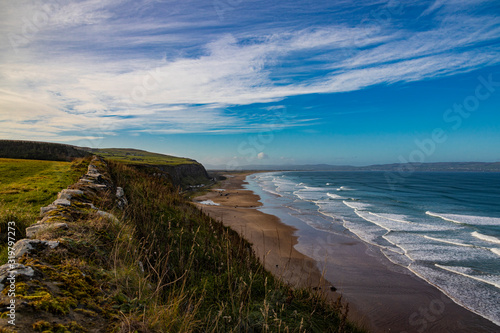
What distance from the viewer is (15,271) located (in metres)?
2.00

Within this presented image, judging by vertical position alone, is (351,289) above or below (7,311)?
below

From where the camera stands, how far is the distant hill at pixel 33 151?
1513 cm

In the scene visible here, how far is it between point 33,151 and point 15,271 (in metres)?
19.4

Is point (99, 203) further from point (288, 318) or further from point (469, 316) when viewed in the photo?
point (469, 316)

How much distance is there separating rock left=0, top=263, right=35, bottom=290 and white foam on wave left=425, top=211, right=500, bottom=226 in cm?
2934

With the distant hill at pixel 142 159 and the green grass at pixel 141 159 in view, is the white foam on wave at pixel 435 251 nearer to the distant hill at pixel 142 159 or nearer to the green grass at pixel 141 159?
the green grass at pixel 141 159

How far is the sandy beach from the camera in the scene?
8.44 m

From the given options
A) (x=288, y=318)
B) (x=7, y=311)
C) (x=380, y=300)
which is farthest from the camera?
(x=380, y=300)

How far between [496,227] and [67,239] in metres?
29.4

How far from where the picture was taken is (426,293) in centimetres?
1042

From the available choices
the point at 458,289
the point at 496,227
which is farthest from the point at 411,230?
the point at 458,289

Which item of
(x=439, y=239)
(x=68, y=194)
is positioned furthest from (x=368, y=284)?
(x=68, y=194)

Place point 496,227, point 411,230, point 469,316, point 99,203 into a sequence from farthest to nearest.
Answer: point 496,227
point 411,230
point 469,316
point 99,203

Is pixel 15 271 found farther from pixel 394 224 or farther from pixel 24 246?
pixel 394 224
